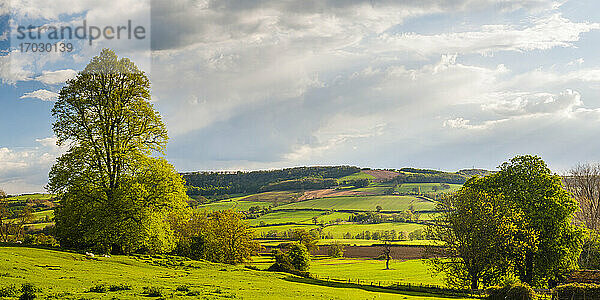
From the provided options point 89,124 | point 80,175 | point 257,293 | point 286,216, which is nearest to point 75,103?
point 89,124

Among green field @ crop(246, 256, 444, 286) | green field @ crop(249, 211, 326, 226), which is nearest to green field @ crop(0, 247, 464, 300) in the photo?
green field @ crop(246, 256, 444, 286)

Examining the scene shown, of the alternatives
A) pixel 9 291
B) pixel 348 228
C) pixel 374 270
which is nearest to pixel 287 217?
pixel 348 228

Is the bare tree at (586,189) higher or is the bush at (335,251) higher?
the bare tree at (586,189)

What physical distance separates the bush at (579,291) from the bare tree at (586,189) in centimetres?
4167

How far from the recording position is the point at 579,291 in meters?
34.9

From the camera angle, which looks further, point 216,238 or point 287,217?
point 287,217

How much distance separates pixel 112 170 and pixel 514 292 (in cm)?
3904

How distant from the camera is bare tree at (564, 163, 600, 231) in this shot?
71.2m

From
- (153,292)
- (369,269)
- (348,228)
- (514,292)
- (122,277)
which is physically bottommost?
(369,269)

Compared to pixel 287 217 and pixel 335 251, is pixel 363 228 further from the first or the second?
pixel 335 251

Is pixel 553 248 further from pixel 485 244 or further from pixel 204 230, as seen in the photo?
pixel 204 230

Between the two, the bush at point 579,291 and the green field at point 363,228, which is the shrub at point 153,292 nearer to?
the bush at point 579,291

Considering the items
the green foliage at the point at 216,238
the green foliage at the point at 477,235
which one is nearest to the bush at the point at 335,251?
the green foliage at the point at 216,238

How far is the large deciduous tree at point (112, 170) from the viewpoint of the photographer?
124 feet
